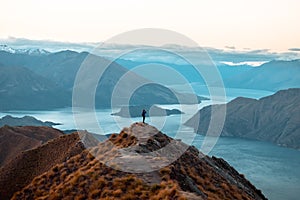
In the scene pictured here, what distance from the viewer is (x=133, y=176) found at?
28859 mm

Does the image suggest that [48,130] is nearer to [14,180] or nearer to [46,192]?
[14,180]

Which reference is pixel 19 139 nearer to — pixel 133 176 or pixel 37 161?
pixel 37 161

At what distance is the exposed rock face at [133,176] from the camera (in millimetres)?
27375

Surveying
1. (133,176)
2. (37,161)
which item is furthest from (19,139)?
(133,176)

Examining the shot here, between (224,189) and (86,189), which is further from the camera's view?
(224,189)

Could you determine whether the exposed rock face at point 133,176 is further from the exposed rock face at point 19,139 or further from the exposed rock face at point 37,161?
the exposed rock face at point 19,139

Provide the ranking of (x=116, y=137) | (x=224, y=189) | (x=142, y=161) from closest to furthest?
(x=142, y=161) → (x=224, y=189) → (x=116, y=137)

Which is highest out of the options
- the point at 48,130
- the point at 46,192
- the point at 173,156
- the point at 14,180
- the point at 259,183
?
the point at 173,156

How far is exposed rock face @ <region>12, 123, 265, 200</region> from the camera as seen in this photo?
89.8 feet

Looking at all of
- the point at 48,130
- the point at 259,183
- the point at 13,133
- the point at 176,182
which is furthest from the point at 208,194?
the point at 259,183

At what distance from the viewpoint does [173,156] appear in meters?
35.4

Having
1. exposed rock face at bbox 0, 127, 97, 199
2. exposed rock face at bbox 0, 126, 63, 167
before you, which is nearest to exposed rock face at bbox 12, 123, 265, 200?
exposed rock face at bbox 0, 127, 97, 199

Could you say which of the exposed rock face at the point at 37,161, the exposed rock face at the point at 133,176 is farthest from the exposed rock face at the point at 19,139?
the exposed rock face at the point at 133,176

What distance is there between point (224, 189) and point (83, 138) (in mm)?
19166
